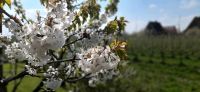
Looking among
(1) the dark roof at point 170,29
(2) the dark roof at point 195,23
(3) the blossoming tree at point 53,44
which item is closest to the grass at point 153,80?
(3) the blossoming tree at point 53,44

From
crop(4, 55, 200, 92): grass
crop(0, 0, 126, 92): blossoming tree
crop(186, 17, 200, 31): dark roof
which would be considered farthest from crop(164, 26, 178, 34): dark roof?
crop(0, 0, 126, 92): blossoming tree

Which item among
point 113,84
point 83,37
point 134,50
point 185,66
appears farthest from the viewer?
point 134,50

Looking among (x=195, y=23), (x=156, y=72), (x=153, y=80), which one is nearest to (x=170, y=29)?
(x=195, y=23)

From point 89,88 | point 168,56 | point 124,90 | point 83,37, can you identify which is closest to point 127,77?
point 124,90

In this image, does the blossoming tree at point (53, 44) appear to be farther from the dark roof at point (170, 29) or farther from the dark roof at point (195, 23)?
the dark roof at point (170, 29)

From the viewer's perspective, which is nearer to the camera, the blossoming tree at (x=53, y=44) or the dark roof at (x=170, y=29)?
the blossoming tree at (x=53, y=44)

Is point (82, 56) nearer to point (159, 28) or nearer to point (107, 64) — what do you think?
point (107, 64)

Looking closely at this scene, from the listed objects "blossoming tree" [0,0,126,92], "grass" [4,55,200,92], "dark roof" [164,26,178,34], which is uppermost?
"dark roof" [164,26,178,34]

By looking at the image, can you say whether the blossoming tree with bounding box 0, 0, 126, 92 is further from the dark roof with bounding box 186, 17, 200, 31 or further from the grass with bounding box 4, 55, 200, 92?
the dark roof with bounding box 186, 17, 200, 31

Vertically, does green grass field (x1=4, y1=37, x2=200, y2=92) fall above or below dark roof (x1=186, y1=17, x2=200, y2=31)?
below

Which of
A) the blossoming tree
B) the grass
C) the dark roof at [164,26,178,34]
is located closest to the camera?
the blossoming tree

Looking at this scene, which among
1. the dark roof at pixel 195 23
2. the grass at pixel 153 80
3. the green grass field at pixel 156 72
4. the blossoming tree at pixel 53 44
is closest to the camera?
the blossoming tree at pixel 53 44
